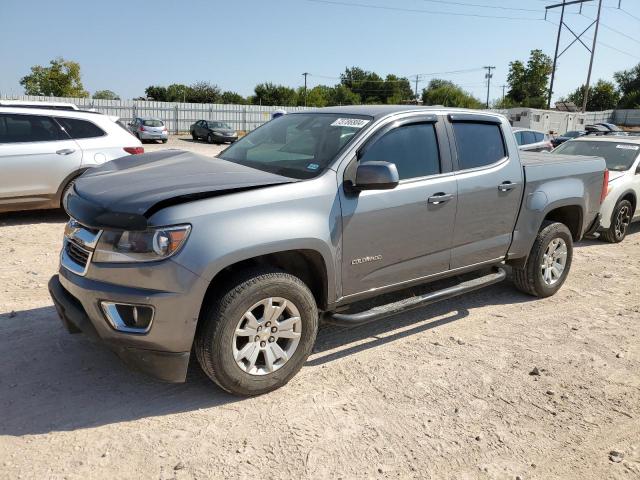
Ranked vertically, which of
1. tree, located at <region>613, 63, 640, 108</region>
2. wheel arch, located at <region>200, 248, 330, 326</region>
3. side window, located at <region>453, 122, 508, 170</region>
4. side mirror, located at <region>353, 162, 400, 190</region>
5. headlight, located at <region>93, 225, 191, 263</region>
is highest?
tree, located at <region>613, 63, 640, 108</region>

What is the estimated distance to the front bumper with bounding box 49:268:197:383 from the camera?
2949 millimetres

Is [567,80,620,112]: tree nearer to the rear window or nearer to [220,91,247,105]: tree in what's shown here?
[220,91,247,105]: tree

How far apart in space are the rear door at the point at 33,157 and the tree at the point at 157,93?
91.5m

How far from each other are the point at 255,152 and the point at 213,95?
80.1 m

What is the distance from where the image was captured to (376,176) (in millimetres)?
3480

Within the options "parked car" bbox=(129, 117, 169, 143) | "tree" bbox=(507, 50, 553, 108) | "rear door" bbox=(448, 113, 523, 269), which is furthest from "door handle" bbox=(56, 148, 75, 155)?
"tree" bbox=(507, 50, 553, 108)

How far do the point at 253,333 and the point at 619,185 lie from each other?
7.24 metres

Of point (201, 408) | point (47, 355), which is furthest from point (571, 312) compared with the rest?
point (47, 355)

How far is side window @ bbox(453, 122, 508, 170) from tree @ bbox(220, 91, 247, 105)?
80.1 meters

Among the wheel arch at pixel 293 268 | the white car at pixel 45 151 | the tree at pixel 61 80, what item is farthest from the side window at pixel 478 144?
the tree at pixel 61 80

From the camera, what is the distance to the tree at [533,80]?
68812 mm

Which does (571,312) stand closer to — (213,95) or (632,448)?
(632,448)

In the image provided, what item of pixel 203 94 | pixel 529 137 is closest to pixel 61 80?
pixel 203 94

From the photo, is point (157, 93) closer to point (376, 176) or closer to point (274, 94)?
point (274, 94)
